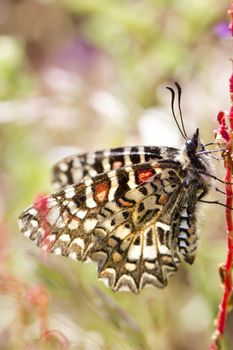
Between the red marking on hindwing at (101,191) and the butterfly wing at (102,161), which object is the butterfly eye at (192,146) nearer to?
the butterfly wing at (102,161)

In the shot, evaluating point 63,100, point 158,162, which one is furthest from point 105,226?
point 63,100

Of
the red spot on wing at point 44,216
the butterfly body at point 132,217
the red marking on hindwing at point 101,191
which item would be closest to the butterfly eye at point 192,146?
the butterfly body at point 132,217

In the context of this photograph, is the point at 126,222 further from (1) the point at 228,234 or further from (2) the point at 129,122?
(2) the point at 129,122

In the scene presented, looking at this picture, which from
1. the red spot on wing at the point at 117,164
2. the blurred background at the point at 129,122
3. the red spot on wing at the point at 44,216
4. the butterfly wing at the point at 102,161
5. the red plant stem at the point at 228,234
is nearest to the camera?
the red plant stem at the point at 228,234

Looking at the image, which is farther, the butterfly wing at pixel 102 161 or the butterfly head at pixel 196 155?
the butterfly wing at pixel 102 161

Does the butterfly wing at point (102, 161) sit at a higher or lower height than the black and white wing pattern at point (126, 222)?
higher

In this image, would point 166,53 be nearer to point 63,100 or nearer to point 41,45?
point 63,100

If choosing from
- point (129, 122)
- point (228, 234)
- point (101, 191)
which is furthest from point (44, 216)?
point (129, 122)

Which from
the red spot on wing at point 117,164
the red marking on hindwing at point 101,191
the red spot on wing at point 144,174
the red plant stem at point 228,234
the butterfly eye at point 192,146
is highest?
the red spot on wing at point 117,164
